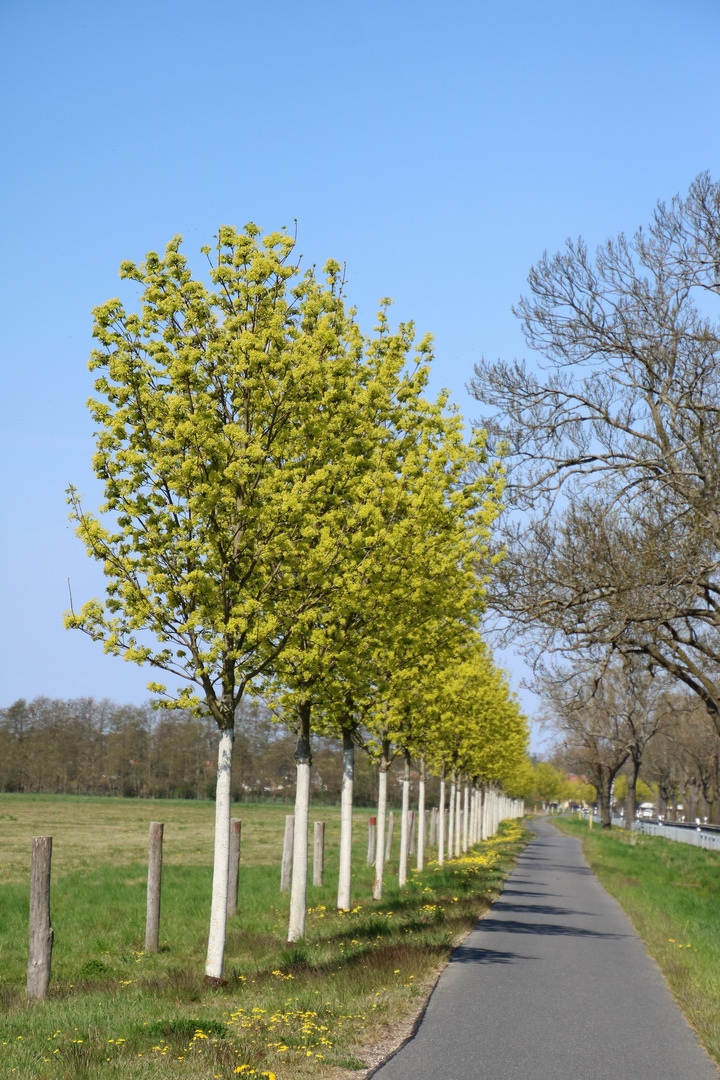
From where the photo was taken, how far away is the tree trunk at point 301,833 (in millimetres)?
12875

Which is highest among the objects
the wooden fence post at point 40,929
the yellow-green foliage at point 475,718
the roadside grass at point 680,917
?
the yellow-green foliage at point 475,718

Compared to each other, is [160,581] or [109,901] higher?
[160,581]

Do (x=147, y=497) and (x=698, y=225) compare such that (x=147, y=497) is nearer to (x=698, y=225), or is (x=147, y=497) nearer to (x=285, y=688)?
(x=285, y=688)

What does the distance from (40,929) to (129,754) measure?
95229mm

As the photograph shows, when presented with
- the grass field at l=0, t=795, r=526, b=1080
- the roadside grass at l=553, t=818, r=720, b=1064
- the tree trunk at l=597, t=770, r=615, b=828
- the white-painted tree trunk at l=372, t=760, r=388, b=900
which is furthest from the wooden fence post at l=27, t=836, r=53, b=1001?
the tree trunk at l=597, t=770, r=615, b=828

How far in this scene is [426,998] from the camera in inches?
366

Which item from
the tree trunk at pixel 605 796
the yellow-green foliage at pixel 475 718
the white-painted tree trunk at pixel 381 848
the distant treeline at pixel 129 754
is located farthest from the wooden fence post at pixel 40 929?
the distant treeline at pixel 129 754

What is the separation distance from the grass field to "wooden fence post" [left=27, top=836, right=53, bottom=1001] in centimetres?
17

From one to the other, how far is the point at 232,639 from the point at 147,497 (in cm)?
164

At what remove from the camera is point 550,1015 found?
352 inches

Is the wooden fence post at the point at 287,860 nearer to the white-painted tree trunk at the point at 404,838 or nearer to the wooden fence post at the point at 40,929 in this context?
the white-painted tree trunk at the point at 404,838

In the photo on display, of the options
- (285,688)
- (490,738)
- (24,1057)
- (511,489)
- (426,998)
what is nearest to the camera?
(24,1057)

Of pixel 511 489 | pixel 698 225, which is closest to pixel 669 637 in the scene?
pixel 511 489

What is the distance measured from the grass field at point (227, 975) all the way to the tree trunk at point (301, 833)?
333mm
